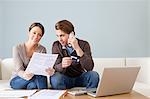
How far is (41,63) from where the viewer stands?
137cm

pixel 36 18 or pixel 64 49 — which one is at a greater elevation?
pixel 36 18

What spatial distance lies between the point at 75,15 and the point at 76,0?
0.53ft

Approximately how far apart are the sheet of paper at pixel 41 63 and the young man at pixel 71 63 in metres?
0.09

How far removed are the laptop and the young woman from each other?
0.39m

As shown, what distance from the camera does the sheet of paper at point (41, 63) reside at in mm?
1363

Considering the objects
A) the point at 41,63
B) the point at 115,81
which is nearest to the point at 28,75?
the point at 41,63

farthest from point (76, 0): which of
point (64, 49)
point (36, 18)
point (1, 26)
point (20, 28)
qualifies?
point (64, 49)

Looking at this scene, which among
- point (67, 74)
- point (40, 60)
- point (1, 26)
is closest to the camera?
point (40, 60)

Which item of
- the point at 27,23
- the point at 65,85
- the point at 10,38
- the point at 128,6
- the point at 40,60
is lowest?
the point at 65,85

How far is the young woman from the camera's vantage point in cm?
138

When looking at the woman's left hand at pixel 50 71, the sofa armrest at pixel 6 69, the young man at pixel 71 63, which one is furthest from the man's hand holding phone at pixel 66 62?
the sofa armrest at pixel 6 69

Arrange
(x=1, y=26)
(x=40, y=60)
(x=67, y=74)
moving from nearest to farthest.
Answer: (x=40, y=60)
(x=67, y=74)
(x=1, y=26)

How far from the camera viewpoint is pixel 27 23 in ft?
8.06

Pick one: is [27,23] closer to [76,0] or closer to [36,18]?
[36,18]
